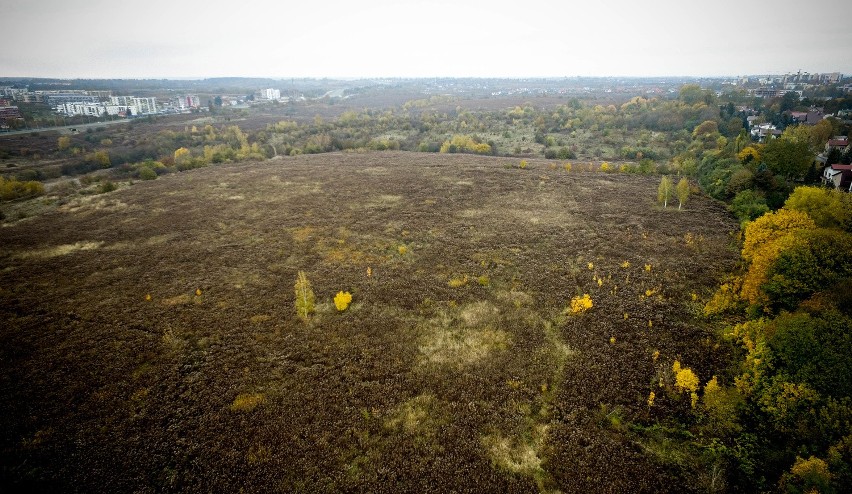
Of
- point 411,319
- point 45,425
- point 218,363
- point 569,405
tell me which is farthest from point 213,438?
point 569,405

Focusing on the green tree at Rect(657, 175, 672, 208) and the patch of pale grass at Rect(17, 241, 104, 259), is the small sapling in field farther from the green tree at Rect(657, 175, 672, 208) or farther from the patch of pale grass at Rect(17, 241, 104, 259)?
the green tree at Rect(657, 175, 672, 208)

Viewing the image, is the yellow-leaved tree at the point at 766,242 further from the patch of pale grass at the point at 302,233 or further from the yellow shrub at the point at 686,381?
the patch of pale grass at the point at 302,233

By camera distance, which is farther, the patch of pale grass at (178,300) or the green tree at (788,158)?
the green tree at (788,158)

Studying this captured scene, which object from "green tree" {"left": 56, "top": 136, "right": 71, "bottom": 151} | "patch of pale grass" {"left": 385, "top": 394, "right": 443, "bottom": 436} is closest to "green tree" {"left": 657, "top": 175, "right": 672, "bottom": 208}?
"patch of pale grass" {"left": 385, "top": 394, "right": 443, "bottom": 436}

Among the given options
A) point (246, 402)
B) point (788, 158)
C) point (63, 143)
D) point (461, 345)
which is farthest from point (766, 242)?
point (63, 143)

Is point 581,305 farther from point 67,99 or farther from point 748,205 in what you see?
point 67,99

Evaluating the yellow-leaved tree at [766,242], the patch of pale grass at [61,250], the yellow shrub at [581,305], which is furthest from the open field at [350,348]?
the yellow-leaved tree at [766,242]
